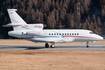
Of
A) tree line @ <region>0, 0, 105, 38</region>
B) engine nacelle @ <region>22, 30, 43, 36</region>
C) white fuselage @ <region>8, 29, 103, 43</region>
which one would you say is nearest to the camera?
engine nacelle @ <region>22, 30, 43, 36</region>

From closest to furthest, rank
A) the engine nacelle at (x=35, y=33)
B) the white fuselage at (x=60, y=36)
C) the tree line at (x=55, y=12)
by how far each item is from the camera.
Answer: the engine nacelle at (x=35, y=33) → the white fuselage at (x=60, y=36) → the tree line at (x=55, y=12)

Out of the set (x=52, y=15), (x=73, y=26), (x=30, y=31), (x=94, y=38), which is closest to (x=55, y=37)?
(x=30, y=31)

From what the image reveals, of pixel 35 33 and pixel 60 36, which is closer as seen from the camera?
pixel 35 33

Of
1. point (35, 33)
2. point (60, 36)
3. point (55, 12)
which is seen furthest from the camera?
point (55, 12)

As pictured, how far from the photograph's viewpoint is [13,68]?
15.7 metres

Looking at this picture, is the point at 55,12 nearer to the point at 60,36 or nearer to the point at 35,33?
the point at 60,36

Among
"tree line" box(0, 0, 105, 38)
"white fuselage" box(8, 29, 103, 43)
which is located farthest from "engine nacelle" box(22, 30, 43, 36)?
"tree line" box(0, 0, 105, 38)

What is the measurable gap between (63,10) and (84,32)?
2489 inches

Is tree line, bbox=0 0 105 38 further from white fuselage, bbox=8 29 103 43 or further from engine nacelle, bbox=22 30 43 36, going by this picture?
engine nacelle, bbox=22 30 43 36

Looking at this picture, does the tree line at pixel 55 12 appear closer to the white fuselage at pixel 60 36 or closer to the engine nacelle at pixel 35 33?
the white fuselage at pixel 60 36

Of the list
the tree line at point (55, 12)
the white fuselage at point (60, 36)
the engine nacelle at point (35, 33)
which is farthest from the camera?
the tree line at point (55, 12)

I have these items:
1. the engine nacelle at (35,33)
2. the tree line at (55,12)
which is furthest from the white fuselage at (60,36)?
the tree line at (55,12)

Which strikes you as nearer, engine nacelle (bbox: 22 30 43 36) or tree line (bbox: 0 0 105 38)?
engine nacelle (bbox: 22 30 43 36)

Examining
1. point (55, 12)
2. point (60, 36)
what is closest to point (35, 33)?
point (60, 36)
